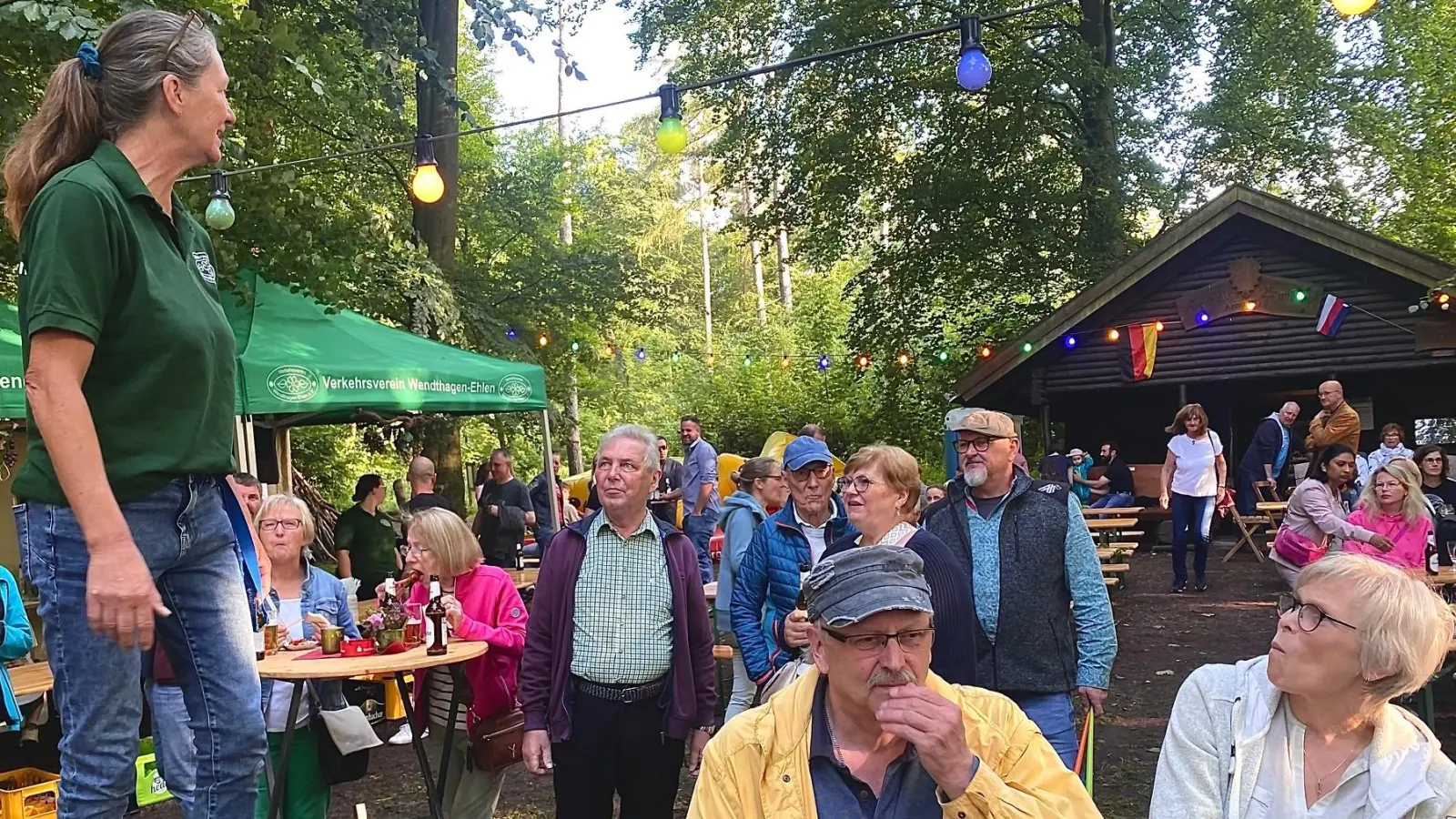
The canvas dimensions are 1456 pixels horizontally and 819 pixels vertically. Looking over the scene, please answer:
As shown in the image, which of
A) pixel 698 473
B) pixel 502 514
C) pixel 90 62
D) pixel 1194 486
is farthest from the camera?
pixel 698 473

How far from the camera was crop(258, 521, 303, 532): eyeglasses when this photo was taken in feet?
15.8

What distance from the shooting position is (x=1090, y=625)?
13.2 ft

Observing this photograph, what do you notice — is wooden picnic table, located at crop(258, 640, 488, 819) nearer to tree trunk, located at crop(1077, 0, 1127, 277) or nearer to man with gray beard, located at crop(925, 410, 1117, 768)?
man with gray beard, located at crop(925, 410, 1117, 768)

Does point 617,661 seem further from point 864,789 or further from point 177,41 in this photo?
point 177,41

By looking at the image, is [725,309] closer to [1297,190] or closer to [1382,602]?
[1297,190]

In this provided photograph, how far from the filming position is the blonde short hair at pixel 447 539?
175 inches

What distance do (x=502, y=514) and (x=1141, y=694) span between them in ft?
19.7

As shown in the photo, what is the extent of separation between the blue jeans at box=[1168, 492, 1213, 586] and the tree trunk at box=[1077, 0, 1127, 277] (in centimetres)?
929

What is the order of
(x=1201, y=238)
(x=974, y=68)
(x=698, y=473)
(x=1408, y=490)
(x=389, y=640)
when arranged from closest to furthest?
(x=389, y=640) → (x=1408, y=490) → (x=974, y=68) → (x=698, y=473) → (x=1201, y=238)

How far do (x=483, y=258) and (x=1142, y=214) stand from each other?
12.6 meters

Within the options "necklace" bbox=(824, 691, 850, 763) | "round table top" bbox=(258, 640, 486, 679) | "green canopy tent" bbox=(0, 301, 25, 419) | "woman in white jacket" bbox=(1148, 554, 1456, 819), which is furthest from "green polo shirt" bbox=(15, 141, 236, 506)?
"green canopy tent" bbox=(0, 301, 25, 419)

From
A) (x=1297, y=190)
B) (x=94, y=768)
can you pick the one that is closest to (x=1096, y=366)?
(x=1297, y=190)

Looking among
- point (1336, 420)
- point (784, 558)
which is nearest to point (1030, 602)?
point (784, 558)

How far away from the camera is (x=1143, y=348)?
1638 cm
